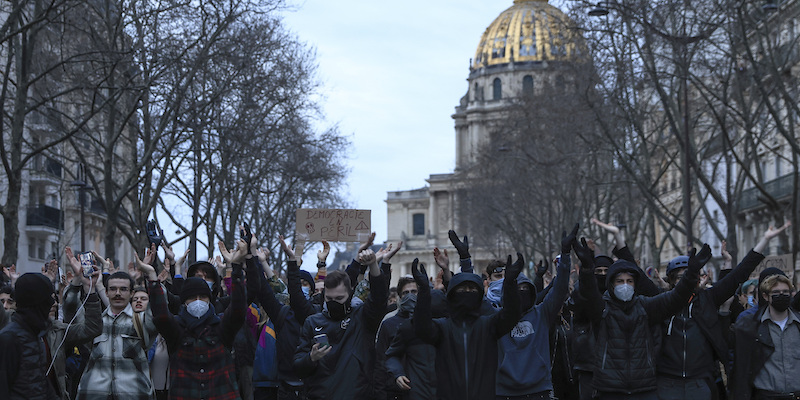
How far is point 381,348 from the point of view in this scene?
27.4ft

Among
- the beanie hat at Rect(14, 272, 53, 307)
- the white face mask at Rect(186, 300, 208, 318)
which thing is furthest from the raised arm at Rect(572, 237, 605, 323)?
the beanie hat at Rect(14, 272, 53, 307)

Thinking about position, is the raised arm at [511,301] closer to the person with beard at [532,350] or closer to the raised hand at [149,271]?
the person with beard at [532,350]

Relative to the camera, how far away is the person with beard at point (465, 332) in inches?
298

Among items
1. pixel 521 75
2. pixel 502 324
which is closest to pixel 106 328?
pixel 502 324

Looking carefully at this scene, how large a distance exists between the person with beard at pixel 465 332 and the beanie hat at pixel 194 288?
141 centimetres

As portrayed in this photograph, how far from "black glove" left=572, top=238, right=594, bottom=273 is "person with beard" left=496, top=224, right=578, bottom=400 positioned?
0.11m

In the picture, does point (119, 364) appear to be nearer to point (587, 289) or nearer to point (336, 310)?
point (336, 310)

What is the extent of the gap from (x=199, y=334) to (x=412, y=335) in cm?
136

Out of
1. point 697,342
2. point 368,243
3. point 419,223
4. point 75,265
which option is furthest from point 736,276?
point 419,223

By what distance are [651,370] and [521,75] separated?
115 metres

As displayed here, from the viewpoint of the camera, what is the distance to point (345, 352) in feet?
26.2

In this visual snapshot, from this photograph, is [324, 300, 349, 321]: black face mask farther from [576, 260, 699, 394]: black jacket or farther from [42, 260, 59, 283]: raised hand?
[42, 260, 59, 283]: raised hand

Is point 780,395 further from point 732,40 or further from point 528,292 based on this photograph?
point 732,40

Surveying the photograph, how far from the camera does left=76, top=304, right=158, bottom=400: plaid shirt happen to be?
8094 millimetres
